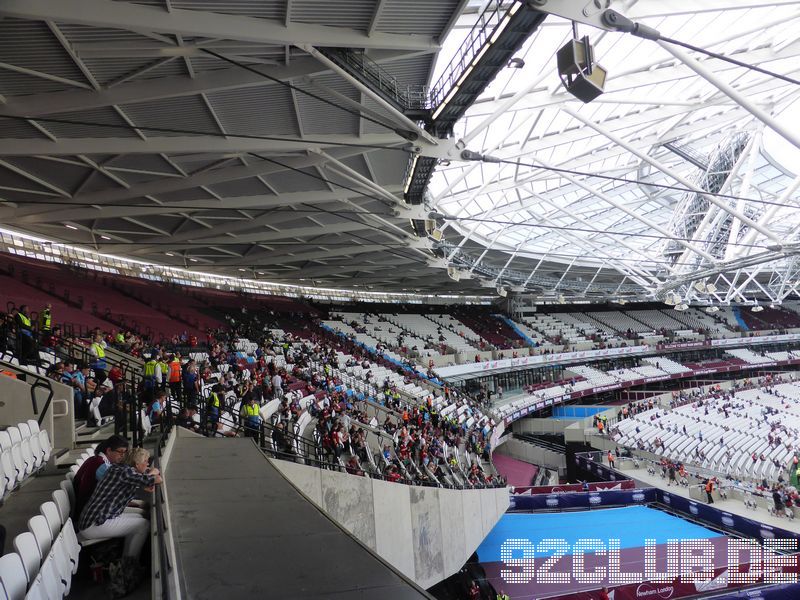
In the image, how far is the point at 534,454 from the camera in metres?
36.8

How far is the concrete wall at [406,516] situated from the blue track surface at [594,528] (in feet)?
5.58

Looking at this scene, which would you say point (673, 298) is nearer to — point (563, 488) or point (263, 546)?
point (563, 488)

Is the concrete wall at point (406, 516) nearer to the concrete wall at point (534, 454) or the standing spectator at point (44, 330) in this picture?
the standing spectator at point (44, 330)

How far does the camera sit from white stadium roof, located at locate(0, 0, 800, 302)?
31.2 ft

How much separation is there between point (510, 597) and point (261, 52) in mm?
14393

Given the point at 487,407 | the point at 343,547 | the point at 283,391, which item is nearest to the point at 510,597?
the point at 283,391

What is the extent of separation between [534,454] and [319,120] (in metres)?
29.1

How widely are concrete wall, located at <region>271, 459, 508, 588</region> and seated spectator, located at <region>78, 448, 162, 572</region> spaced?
13.5 feet

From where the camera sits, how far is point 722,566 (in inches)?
663

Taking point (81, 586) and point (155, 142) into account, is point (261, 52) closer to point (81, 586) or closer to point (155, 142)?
point (155, 142)

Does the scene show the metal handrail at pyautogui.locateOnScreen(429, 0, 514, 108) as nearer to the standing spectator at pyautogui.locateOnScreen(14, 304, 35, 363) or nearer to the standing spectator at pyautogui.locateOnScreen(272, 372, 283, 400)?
the standing spectator at pyautogui.locateOnScreen(14, 304, 35, 363)

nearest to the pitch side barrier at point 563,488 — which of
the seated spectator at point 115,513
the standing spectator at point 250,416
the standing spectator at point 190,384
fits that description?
the standing spectator at point 250,416

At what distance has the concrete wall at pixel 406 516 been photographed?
10641 mm

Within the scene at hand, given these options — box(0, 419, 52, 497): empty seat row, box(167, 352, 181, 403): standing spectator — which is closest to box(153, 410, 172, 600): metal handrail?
box(0, 419, 52, 497): empty seat row
